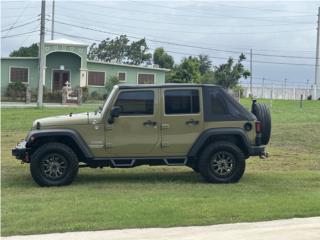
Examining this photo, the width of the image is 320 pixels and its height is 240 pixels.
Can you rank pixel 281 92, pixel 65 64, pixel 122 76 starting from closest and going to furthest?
1. pixel 65 64
2. pixel 122 76
3. pixel 281 92

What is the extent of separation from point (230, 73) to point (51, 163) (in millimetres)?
60297

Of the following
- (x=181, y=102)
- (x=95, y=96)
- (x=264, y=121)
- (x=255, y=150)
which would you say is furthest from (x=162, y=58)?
(x=255, y=150)

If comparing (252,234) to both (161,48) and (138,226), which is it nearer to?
(138,226)

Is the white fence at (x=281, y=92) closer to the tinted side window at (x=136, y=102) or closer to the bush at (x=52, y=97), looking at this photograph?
the bush at (x=52, y=97)

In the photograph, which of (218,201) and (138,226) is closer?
(138,226)

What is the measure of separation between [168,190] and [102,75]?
1758 inches

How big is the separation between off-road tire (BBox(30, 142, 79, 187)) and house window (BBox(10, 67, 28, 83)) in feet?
140

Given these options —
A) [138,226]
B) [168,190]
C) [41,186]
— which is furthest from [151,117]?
[138,226]

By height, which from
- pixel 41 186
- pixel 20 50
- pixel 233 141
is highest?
pixel 20 50

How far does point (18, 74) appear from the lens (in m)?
52.0

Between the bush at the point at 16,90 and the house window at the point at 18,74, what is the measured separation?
1875mm

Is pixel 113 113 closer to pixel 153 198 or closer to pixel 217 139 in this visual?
pixel 217 139

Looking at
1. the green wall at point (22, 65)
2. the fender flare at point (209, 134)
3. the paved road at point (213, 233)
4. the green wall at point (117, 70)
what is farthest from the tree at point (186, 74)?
the paved road at point (213, 233)

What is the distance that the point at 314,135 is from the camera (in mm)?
20688
